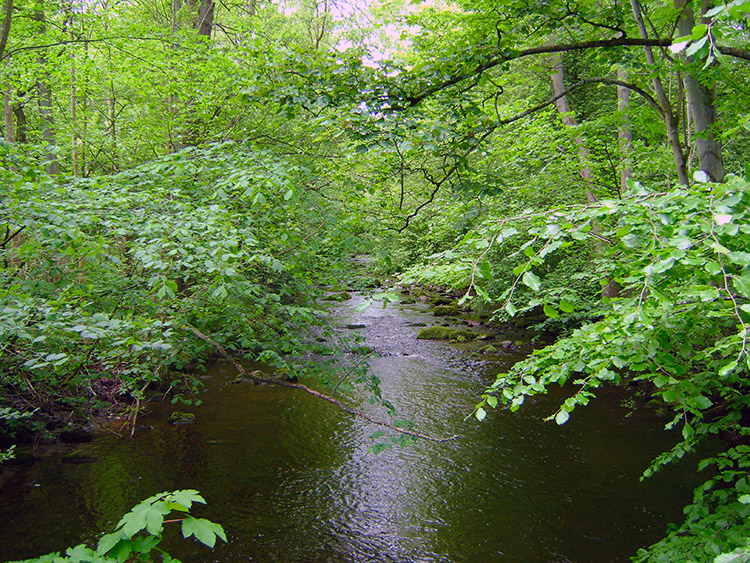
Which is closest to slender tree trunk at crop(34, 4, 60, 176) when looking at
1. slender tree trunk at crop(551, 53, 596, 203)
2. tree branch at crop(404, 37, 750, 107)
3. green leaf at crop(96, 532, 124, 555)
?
tree branch at crop(404, 37, 750, 107)

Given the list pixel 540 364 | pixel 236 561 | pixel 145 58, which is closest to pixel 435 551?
pixel 236 561

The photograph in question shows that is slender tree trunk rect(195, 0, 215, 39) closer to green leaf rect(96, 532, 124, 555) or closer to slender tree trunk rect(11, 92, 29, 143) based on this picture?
slender tree trunk rect(11, 92, 29, 143)

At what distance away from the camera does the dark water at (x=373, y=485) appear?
5172 millimetres

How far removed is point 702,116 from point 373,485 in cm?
571

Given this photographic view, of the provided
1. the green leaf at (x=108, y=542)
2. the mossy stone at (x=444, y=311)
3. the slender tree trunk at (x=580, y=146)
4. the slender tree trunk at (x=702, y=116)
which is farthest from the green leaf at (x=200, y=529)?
the mossy stone at (x=444, y=311)

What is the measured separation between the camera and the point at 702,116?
4.22 m

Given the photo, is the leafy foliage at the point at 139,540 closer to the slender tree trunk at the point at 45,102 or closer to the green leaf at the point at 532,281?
the green leaf at the point at 532,281

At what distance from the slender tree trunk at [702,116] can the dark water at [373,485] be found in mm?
4066

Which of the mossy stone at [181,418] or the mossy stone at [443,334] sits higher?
the mossy stone at [443,334]

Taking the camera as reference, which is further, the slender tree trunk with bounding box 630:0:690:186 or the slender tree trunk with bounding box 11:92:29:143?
the slender tree trunk with bounding box 11:92:29:143

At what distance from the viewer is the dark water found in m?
5.17

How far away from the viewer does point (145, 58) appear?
24.1ft

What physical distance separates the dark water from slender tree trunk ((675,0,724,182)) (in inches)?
160

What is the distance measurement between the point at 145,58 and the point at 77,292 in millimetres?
5089
